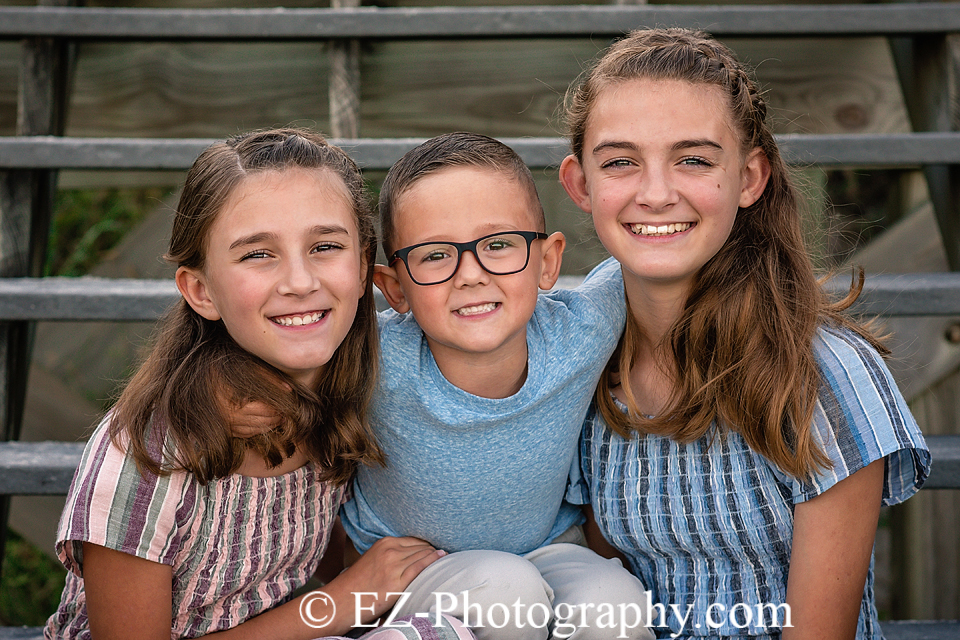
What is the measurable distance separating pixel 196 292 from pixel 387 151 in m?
0.64

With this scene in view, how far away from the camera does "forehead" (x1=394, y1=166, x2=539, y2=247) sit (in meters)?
1.44

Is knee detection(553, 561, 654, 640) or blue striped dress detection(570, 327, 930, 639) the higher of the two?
blue striped dress detection(570, 327, 930, 639)

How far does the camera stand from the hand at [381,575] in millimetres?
1502

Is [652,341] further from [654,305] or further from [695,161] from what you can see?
[695,161]

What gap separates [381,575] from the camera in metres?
1.52

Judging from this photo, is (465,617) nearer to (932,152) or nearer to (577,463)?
(577,463)

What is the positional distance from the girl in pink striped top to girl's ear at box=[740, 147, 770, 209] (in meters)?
0.64

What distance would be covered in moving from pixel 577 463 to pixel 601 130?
1.97 ft

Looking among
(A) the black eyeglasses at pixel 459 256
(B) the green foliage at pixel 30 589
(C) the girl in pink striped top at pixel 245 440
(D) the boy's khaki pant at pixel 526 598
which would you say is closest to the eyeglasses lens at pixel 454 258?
(A) the black eyeglasses at pixel 459 256

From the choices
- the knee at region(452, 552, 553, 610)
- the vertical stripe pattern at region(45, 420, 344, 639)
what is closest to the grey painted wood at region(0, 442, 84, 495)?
the vertical stripe pattern at region(45, 420, 344, 639)

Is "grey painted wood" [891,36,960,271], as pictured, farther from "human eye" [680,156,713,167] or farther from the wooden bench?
"human eye" [680,156,713,167]

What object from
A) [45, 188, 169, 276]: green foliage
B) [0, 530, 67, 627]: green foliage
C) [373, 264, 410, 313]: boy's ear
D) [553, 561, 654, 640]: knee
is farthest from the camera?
[45, 188, 169, 276]: green foliage

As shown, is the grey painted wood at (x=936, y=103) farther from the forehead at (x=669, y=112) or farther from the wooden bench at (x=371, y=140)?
the forehead at (x=669, y=112)

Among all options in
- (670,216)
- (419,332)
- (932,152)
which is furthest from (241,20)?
(932,152)
